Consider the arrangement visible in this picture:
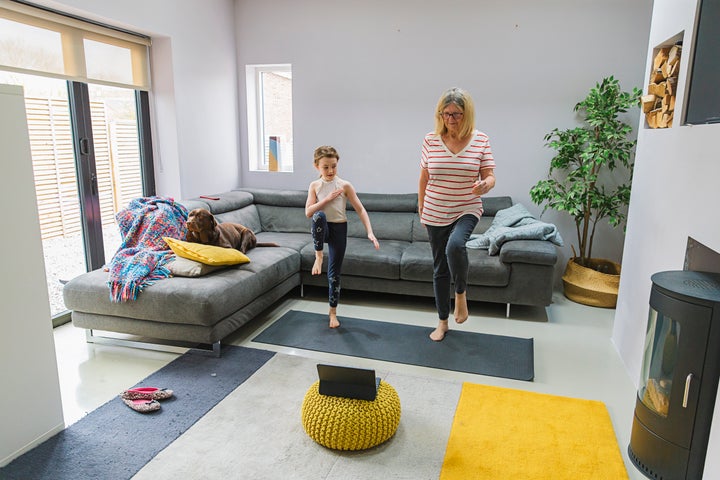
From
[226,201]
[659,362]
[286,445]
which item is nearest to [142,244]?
[226,201]

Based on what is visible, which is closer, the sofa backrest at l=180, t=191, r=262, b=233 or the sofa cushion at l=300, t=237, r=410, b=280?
the sofa cushion at l=300, t=237, r=410, b=280

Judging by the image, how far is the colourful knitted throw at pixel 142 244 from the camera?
9.70 feet

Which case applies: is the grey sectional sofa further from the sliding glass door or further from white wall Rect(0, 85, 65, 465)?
white wall Rect(0, 85, 65, 465)

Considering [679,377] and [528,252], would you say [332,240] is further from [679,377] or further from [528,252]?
[679,377]

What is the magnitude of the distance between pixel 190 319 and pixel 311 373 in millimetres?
775

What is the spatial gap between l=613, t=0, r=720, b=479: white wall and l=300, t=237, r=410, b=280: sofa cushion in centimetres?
159

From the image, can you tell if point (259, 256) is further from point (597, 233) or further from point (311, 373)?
point (597, 233)

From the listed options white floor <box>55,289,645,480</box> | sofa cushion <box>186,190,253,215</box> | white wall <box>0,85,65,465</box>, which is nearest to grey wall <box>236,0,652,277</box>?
sofa cushion <box>186,190,253,215</box>

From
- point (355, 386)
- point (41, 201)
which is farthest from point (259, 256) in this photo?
point (355, 386)

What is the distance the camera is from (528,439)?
2205 mm

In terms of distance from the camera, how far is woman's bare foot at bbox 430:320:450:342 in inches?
129

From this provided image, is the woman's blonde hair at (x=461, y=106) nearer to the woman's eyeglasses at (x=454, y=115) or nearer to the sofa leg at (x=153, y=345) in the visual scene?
the woman's eyeglasses at (x=454, y=115)

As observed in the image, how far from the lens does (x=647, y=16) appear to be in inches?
162

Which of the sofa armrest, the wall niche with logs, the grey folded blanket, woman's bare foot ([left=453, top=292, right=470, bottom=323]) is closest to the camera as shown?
the wall niche with logs
